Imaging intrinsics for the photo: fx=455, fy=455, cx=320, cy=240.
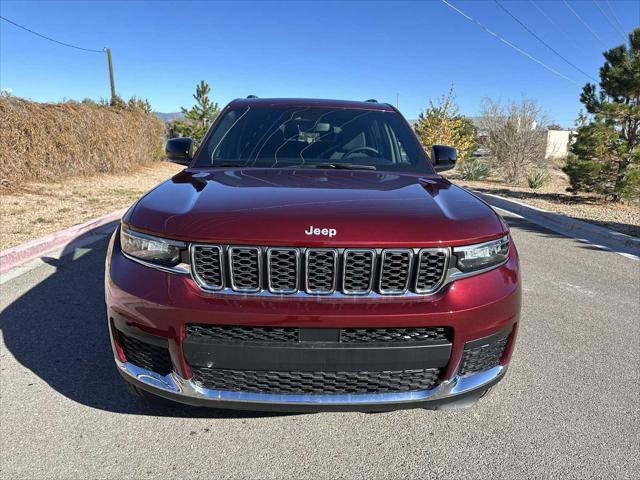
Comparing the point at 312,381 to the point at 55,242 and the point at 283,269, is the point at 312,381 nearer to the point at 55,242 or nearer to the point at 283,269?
the point at 283,269

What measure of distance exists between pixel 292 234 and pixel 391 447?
4.02ft

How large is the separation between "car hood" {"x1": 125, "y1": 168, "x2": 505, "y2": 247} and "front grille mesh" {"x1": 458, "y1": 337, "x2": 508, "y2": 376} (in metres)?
0.49

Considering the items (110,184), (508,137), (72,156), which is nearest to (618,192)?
(508,137)

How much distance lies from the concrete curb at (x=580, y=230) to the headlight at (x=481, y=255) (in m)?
5.76

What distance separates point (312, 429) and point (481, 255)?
49.3 inches

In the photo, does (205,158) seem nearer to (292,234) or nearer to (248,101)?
(248,101)

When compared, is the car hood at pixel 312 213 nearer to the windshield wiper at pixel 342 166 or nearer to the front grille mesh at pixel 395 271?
the front grille mesh at pixel 395 271

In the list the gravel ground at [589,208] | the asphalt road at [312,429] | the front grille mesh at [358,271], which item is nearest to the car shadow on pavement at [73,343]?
the asphalt road at [312,429]

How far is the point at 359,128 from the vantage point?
3582 millimetres

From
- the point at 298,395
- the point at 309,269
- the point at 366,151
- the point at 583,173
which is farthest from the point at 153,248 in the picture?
the point at 583,173

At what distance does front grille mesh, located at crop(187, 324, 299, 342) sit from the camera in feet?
6.21

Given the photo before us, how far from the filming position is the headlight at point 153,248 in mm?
1971

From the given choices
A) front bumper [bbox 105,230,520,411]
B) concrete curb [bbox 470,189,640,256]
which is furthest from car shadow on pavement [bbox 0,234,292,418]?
concrete curb [bbox 470,189,640,256]

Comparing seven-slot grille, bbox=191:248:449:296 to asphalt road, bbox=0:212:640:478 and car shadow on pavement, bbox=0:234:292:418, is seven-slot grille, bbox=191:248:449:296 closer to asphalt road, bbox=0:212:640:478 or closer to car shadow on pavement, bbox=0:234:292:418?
car shadow on pavement, bbox=0:234:292:418
